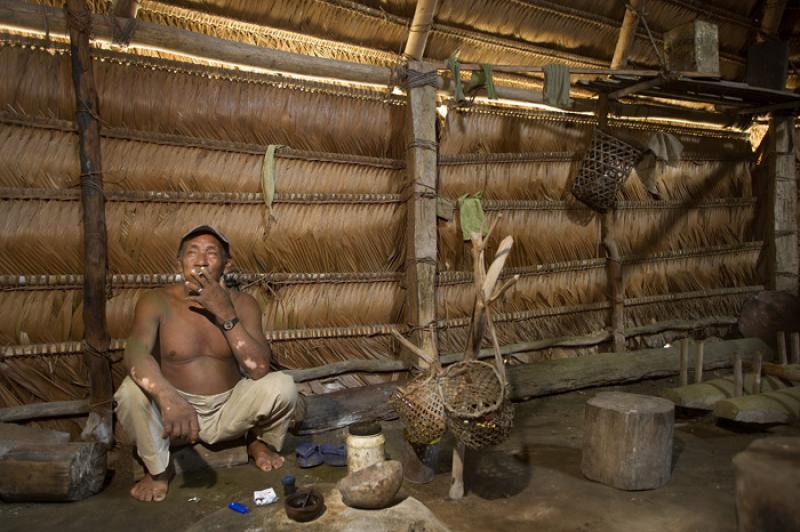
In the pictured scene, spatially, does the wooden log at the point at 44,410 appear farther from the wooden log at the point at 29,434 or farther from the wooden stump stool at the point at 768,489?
the wooden stump stool at the point at 768,489

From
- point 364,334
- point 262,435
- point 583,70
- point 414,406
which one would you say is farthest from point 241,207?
point 583,70

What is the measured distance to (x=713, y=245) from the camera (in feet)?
19.2

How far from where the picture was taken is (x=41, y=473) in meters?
2.69

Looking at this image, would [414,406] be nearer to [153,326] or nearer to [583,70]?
[153,326]

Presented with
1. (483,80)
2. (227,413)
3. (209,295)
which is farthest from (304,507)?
(483,80)

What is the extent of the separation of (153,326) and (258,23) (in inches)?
94.7

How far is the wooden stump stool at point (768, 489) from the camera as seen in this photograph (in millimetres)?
1746

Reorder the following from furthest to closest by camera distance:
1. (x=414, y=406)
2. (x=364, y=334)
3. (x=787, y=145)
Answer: (x=787, y=145)
(x=364, y=334)
(x=414, y=406)

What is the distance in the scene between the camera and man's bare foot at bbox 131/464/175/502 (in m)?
2.82

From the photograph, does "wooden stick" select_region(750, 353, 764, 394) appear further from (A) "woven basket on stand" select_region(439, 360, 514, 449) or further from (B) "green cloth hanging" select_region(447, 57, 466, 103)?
(B) "green cloth hanging" select_region(447, 57, 466, 103)

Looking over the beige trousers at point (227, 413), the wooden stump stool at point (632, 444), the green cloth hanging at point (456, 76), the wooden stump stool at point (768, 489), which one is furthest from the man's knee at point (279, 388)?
the green cloth hanging at point (456, 76)

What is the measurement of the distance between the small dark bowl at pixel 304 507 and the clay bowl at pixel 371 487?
112mm

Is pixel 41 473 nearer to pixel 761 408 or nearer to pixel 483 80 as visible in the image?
pixel 483 80

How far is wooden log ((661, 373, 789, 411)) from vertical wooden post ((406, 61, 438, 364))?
188 centimetres
